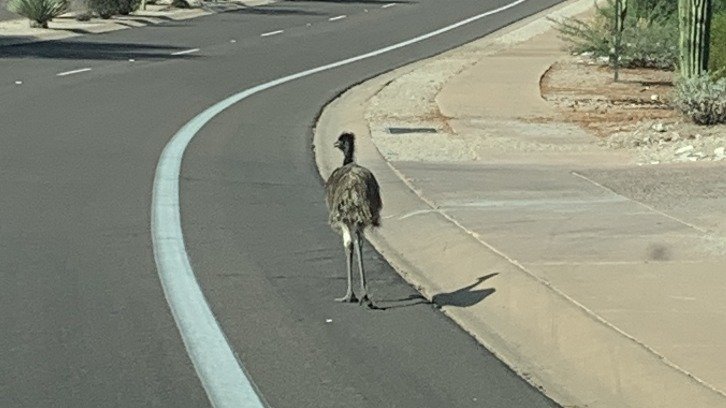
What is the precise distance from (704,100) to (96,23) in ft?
98.2

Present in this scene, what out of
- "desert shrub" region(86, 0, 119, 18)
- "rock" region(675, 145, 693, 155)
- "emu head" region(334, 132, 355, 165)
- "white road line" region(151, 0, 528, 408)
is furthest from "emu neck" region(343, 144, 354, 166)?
"desert shrub" region(86, 0, 119, 18)

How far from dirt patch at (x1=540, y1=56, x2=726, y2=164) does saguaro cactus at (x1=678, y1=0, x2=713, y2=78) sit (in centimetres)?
64

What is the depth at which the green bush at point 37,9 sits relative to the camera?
150ft

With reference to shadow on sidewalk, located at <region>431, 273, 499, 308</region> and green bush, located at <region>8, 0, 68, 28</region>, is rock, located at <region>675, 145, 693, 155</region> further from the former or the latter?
green bush, located at <region>8, 0, 68, 28</region>

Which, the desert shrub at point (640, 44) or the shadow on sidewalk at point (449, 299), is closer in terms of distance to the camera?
the shadow on sidewalk at point (449, 299)

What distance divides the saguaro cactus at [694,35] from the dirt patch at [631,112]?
64 cm

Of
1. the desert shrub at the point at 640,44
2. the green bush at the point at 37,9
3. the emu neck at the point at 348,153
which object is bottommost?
the green bush at the point at 37,9

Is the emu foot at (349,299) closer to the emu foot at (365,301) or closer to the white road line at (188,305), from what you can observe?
the emu foot at (365,301)

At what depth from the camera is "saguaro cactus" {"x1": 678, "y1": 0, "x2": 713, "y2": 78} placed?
77.6 ft

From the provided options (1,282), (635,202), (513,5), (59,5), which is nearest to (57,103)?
(635,202)

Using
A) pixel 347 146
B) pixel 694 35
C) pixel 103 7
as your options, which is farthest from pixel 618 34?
pixel 103 7

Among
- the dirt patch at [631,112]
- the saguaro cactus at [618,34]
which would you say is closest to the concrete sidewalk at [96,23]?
the dirt patch at [631,112]

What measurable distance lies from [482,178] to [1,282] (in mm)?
6485

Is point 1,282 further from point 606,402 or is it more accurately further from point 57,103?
point 57,103
